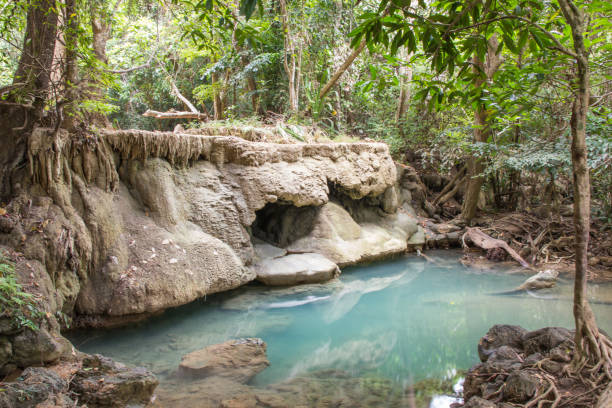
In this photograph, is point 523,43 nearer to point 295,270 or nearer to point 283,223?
point 295,270

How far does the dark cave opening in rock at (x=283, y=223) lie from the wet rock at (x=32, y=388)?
506cm

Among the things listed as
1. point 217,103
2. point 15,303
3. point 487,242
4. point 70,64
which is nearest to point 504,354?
point 15,303

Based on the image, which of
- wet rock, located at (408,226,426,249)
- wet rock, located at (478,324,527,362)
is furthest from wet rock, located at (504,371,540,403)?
wet rock, located at (408,226,426,249)

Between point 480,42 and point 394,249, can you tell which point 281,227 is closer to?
point 394,249

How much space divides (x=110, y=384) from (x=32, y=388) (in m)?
0.57

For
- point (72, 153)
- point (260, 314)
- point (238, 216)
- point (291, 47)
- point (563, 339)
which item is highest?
point (291, 47)

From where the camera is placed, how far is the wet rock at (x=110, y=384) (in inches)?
120

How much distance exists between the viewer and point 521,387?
301cm

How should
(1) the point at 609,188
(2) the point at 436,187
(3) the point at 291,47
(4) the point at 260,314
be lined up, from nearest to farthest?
(4) the point at 260,314 < (1) the point at 609,188 < (3) the point at 291,47 < (2) the point at 436,187

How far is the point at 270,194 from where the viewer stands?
23.1ft

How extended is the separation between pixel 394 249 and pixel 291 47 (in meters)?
5.19

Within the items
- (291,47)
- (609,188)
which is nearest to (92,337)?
(291,47)

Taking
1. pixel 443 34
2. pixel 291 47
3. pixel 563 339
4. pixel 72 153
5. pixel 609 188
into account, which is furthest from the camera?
pixel 291 47

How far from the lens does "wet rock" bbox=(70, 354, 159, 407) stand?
10.0 feet
